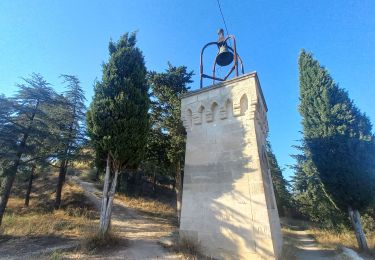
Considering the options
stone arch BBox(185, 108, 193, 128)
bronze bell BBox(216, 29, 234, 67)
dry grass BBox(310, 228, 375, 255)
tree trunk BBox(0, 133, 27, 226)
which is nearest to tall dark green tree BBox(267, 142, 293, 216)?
dry grass BBox(310, 228, 375, 255)

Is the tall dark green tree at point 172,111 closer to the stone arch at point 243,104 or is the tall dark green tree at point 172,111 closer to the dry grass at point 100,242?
the stone arch at point 243,104

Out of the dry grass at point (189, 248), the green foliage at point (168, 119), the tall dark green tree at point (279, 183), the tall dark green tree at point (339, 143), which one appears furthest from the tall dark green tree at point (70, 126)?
the tall dark green tree at point (279, 183)

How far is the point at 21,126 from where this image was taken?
10.8 m

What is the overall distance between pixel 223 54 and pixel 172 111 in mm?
5833

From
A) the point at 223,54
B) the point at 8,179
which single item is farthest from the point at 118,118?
the point at 8,179

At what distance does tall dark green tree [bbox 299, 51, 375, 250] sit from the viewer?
32.0ft

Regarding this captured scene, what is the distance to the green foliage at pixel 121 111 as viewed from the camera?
7809 mm

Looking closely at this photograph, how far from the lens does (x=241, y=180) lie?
7020mm

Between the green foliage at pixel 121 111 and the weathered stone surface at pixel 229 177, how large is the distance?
181 centimetres

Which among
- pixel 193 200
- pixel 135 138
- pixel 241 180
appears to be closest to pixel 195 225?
pixel 193 200

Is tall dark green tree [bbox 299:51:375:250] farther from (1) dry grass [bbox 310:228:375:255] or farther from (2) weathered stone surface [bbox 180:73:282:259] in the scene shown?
(2) weathered stone surface [bbox 180:73:282:259]

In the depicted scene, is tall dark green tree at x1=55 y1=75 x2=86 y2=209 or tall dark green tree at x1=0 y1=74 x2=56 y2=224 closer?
tall dark green tree at x1=0 y1=74 x2=56 y2=224

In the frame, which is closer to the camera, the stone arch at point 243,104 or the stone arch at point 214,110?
the stone arch at point 243,104

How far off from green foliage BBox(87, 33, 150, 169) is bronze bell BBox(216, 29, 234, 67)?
3305mm
